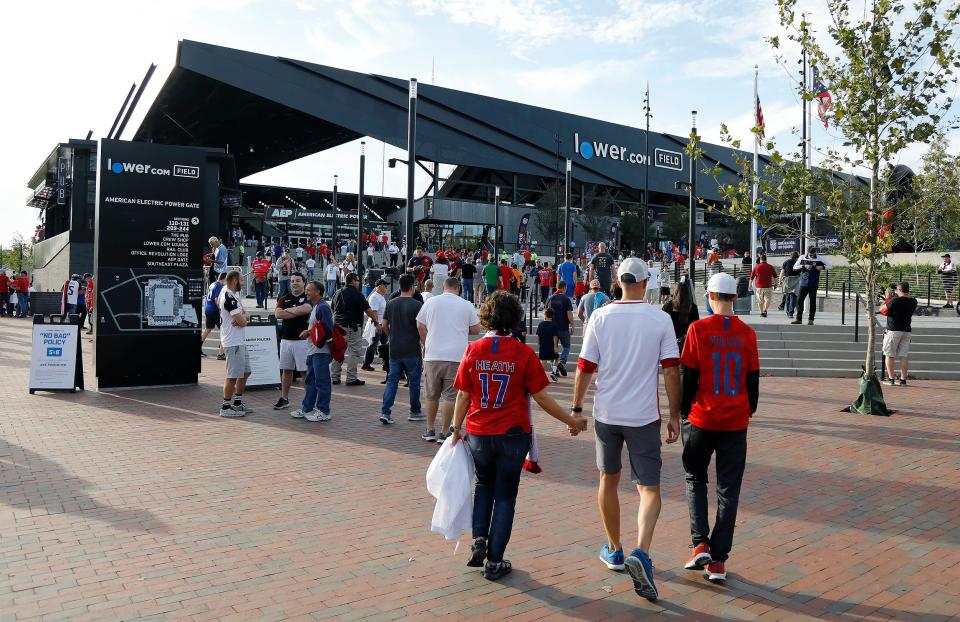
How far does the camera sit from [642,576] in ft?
13.3

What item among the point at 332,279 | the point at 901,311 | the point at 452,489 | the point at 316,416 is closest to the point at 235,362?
the point at 316,416

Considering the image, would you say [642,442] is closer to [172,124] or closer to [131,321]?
[131,321]

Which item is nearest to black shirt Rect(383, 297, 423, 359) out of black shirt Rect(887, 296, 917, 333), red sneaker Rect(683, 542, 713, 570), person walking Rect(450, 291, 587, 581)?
person walking Rect(450, 291, 587, 581)

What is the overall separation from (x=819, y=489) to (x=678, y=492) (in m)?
1.26

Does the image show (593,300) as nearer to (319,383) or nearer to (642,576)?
(319,383)

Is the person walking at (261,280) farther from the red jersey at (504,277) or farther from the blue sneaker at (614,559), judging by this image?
the blue sneaker at (614,559)

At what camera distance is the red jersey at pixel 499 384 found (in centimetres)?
440

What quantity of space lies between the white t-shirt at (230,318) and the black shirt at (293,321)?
0.90 metres

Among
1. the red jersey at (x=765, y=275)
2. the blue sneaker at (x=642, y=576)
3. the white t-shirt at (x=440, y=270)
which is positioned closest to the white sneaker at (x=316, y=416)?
the blue sneaker at (x=642, y=576)

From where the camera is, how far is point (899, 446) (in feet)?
27.5

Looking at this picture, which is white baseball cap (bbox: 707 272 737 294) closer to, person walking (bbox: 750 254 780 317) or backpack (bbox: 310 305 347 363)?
backpack (bbox: 310 305 347 363)

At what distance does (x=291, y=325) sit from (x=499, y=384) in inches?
253

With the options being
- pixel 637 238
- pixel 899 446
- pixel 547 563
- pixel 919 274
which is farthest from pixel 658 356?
pixel 637 238

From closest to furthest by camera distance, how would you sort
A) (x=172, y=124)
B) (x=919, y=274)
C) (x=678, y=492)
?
1. (x=678, y=492)
2. (x=919, y=274)
3. (x=172, y=124)
